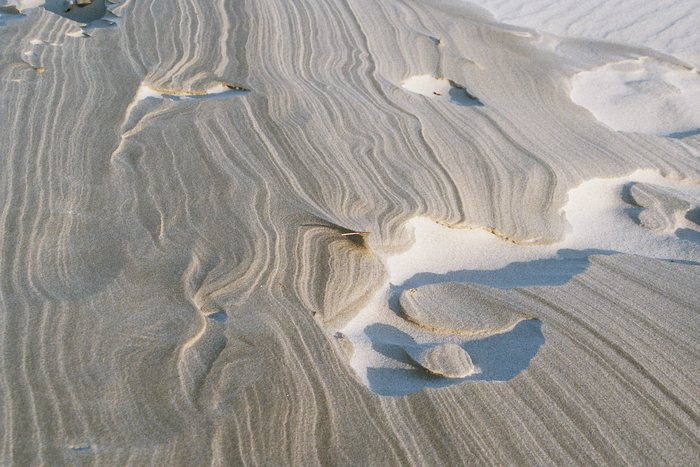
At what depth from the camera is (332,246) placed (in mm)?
2205

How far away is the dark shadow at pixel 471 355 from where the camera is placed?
5.82ft

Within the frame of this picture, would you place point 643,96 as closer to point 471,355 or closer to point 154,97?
point 471,355

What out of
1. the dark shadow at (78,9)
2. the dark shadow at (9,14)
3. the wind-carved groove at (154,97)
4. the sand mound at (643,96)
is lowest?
the wind-carved groove at (154,97)

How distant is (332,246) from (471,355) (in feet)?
1.99

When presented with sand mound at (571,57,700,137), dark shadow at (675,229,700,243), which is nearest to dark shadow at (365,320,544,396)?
dark shadow at (675,229,700,243)

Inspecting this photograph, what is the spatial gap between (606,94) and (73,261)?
3053 millimetres

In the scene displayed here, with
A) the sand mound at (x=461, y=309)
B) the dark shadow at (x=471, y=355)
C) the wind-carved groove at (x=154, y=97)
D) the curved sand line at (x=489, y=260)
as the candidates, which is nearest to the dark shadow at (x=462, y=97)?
the curved sand line at (x=489, y=260)

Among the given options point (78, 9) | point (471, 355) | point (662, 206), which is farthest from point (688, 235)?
point (78, 9)

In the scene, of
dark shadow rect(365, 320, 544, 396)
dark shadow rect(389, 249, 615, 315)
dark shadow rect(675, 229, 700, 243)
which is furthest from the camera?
dark shadow rect(675, 229, 700, 243)

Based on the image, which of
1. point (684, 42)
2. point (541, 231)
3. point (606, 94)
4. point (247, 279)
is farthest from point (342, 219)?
point (684, 42)

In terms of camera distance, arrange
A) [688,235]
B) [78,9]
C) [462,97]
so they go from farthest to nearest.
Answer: [78,9]
[462,97]
[688,235]

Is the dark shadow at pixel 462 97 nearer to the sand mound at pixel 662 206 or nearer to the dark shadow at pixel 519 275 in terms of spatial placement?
the sand mound at pixel 662 206

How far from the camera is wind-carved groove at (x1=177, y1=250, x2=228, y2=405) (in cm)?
A: 168

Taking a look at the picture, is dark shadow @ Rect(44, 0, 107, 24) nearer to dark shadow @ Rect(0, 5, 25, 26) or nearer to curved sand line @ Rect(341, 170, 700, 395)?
dark shadow @ Rect(0, 5, 25, 26)
